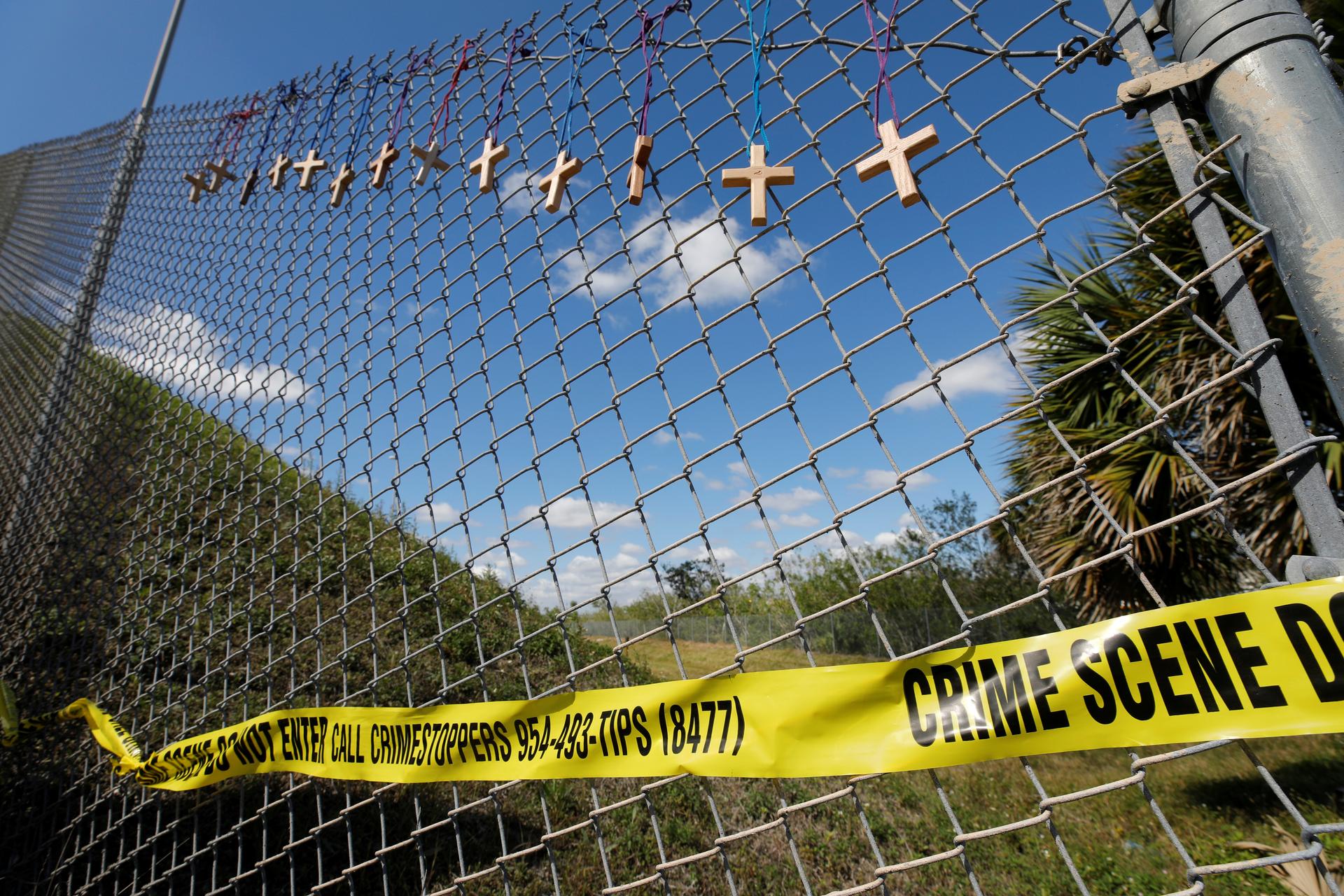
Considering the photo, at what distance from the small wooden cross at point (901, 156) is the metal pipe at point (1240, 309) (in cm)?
34

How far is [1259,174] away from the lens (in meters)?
0.92

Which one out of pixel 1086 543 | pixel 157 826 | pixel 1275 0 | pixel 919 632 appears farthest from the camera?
pixel 919 632

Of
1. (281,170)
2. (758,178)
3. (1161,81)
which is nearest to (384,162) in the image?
(281,170)

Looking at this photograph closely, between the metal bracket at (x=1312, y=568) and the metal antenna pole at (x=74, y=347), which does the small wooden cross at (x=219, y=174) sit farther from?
the metal bracket at (x=1312, y=568)

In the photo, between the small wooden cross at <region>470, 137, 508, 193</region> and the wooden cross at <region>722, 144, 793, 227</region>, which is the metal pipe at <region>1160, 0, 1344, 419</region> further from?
the small wooden cross at <region>470, 137, 508, 193</region>

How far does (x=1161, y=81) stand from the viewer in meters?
1.06

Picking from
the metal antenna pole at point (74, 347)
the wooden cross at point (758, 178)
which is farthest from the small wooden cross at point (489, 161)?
the metal antenna pole at point (74, 347)

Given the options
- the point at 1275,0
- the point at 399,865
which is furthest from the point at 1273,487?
the point at 399,865

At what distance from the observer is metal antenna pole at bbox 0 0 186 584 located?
3.84m

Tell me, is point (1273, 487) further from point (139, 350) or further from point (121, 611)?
point (139, 350)

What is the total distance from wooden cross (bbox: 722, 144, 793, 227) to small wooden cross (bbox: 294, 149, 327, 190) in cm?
242

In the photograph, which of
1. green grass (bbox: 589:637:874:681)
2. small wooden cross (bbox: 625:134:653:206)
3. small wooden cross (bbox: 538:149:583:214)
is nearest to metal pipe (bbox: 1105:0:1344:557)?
small wooden cross (bbox: 625:134:653:206)

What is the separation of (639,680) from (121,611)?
300 centimetres

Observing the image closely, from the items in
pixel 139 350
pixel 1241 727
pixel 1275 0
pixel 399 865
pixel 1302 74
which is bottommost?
pixel 399 865
